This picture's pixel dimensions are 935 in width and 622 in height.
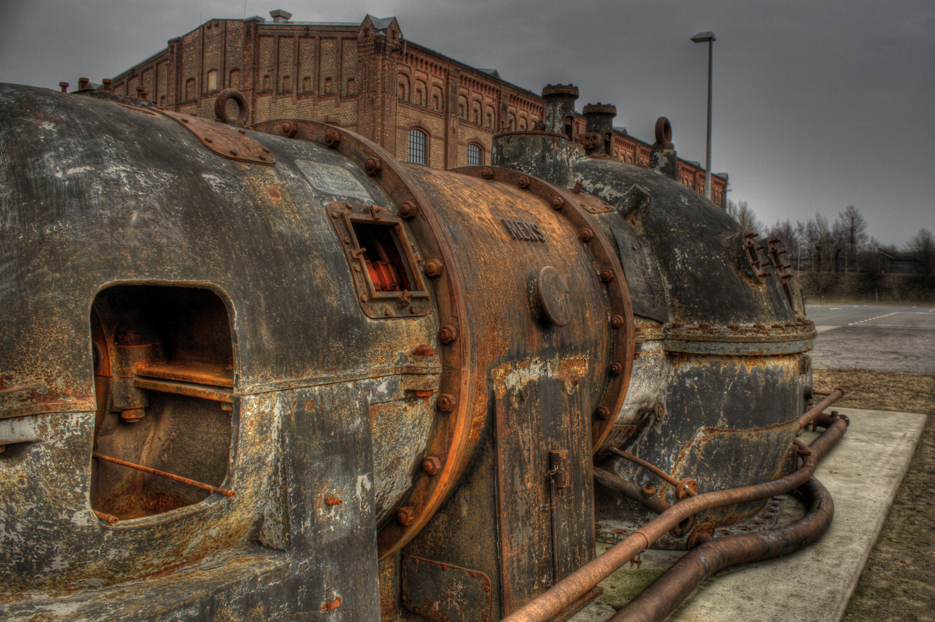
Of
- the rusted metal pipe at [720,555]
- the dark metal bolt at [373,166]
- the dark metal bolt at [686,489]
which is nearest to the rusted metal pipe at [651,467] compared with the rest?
the dark metal bolt at [686,489]

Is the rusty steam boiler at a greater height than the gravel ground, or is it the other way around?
the rusty steam boiler

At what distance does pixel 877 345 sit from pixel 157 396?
21.1 meters

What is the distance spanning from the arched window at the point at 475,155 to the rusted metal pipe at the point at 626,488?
30.6 metres

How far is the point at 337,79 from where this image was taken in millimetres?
28469

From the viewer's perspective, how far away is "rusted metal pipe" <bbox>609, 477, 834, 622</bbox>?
3.50m

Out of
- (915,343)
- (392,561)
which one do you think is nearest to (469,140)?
(915,343)

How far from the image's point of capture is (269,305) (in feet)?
6.92

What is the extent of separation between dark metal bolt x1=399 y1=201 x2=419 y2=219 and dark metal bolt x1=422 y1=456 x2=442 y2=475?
93 centimetres

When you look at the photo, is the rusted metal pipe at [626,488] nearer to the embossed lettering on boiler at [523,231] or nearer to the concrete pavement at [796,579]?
the concrete pavement at [796,579]

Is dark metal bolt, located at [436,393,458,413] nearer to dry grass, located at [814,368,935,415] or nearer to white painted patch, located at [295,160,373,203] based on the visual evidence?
white painted patch, located at [295,160,373,203]

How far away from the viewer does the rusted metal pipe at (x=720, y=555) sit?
350 cm

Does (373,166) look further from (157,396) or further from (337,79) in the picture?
(337,79)

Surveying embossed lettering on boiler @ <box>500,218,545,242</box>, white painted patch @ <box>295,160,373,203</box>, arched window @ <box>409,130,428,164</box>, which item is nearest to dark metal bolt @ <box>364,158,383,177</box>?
white painted patch @ <box>295,160,373,203</box>

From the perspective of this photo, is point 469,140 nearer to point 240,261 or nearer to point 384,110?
point 384,110
